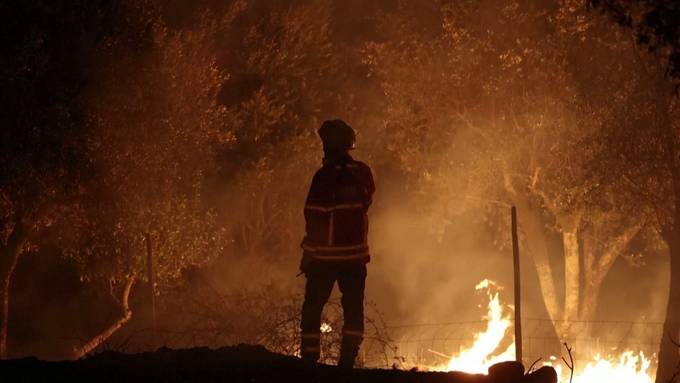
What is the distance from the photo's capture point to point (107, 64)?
13578mm

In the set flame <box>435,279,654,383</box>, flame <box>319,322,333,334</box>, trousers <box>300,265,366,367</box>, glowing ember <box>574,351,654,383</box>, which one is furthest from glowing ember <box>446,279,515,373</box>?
trousers <box>300,265,366,367</box>

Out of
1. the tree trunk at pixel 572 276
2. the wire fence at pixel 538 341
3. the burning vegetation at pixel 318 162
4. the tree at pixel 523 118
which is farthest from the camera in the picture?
the tree trunk at pixel 572 276

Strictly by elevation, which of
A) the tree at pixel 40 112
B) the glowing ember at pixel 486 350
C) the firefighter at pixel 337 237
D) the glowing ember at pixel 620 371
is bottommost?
the glowing ember at pixel 620 371

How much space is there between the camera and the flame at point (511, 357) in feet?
56.3

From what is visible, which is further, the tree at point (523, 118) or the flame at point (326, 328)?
the tree at point (523, 118)

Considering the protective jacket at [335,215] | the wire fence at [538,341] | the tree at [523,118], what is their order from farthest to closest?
the wire fence at [538,341] < the tree at [523,118] < the protective jacket at [335,215]

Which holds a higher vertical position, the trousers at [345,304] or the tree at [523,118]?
the tree at [523,118]

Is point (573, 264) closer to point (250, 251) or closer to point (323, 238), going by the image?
point (250, 251)

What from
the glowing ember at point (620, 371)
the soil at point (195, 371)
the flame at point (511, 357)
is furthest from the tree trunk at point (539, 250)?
the soil at point (195, 371)

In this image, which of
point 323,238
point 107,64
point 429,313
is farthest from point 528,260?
point 323,238

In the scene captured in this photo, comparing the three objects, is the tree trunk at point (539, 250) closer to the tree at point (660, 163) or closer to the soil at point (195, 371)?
the tree at point (660, 163)

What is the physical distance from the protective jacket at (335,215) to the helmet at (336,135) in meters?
0.12

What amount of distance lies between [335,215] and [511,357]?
11.6 m

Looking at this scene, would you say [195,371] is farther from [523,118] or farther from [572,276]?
[572,276]
